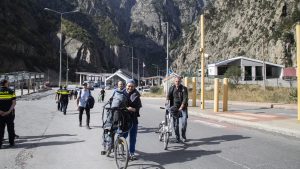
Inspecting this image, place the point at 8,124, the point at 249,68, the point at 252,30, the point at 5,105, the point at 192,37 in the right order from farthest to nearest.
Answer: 1. the point at 192,37
2. the point at 252,30
3. the point at 249,68
4. the point at 8,124
5. the point at 5,105

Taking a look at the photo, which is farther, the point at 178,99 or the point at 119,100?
the point at 178,99

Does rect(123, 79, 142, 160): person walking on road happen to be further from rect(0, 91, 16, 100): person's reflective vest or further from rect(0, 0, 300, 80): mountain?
rect(0, 0, 300, 80): mountain

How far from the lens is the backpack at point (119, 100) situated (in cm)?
816

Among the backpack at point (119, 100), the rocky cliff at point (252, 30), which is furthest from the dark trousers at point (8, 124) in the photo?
the rocky cliff at point (252, 30)

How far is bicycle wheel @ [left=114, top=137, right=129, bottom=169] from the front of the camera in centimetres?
763

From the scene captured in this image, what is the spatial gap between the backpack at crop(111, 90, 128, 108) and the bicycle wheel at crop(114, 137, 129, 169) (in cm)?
68

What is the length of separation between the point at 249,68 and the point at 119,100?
2664 inches

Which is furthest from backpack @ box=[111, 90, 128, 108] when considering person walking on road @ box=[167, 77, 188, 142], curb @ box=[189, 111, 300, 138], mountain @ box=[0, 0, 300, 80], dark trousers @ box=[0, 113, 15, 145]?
mountain @ box=[0, 0, 300, 80]

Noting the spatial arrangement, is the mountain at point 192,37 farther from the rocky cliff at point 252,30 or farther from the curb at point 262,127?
the curb at point 262,127

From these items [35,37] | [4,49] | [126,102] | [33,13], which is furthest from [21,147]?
[33,13]

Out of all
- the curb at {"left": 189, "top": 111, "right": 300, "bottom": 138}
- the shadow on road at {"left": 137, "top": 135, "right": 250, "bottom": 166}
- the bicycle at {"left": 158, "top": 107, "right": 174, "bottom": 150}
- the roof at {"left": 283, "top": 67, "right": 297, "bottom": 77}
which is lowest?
the shadow on road at {"left": 137, "top": 135, "right": 250, "bottom": 166}

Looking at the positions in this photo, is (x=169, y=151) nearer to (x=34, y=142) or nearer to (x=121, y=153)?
(x=121, y=153)

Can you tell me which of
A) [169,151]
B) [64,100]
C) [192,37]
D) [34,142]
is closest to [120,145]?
[169,151]

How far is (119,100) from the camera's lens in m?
8.20
